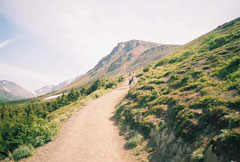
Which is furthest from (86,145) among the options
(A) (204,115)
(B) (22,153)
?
(A) (204,115)

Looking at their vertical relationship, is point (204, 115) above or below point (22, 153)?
above

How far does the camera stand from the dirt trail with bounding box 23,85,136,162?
31.3 feet

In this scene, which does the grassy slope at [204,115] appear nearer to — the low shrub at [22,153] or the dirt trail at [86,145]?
the dirt trail at [86,145]

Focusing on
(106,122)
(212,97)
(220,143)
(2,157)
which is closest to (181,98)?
(212,97)

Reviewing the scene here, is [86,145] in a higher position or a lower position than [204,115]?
lower

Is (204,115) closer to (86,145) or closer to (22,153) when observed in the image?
(86,145)

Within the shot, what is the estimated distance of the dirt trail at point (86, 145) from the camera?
953 cm

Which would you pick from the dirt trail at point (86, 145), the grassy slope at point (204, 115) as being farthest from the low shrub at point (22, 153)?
the grassy slope at point (204, 115)

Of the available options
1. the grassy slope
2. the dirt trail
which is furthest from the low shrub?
the grassy slope

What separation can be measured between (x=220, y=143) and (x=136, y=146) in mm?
5600

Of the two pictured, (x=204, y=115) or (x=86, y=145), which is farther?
(x=86, y=145)

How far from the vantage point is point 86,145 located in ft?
36.0

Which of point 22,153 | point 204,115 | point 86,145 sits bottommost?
point 86,145

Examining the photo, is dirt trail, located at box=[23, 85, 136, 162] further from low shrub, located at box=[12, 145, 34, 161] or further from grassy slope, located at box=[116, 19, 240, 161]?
grassy slope, located at box=[116, 19, 240, 161]
